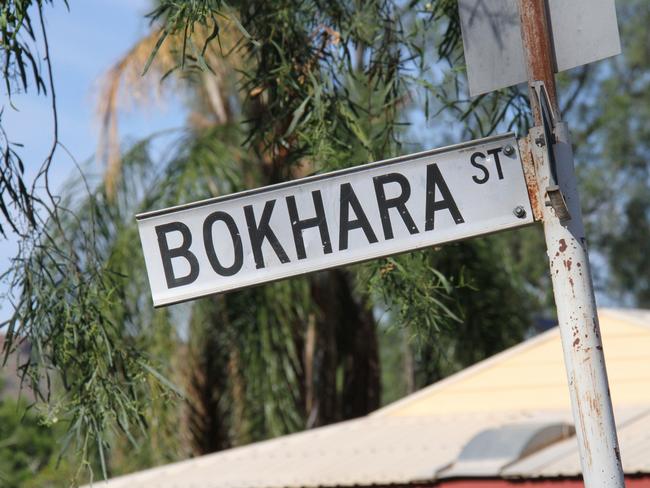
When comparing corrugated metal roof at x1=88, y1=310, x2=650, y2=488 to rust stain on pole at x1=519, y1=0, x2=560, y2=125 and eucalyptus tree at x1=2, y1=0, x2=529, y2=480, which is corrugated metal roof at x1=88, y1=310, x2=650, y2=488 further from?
rust stain on pole at x1=519, y1=0, x2=560, y2=125

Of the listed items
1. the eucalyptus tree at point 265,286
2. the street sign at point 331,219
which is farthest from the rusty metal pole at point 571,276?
the eucalyptus tree at point 265,286

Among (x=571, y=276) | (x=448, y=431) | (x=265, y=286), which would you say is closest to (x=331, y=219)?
(x=571, y=276)

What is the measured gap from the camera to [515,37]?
9.98ft

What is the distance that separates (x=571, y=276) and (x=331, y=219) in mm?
679

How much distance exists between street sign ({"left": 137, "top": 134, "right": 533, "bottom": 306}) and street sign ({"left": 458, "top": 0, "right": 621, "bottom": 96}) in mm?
207

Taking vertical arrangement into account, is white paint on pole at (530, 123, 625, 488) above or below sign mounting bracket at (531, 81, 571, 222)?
below

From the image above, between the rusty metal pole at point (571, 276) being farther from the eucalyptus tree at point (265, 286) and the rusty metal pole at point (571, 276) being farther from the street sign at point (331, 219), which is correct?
the eucalyptus tree at point (265, 286)

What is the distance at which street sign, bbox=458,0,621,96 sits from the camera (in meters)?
2.98

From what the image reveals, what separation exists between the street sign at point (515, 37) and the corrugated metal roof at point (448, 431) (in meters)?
5.03

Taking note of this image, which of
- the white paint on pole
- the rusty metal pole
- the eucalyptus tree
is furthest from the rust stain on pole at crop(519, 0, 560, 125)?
the eucalyptus tree

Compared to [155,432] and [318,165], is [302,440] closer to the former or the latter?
[155,432]

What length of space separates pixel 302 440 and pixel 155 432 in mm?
2361

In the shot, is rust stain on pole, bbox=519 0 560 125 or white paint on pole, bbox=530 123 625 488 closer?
white paint on pole, bbox=530 123 625 488

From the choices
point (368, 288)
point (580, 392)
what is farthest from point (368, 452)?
point (580, 392)
